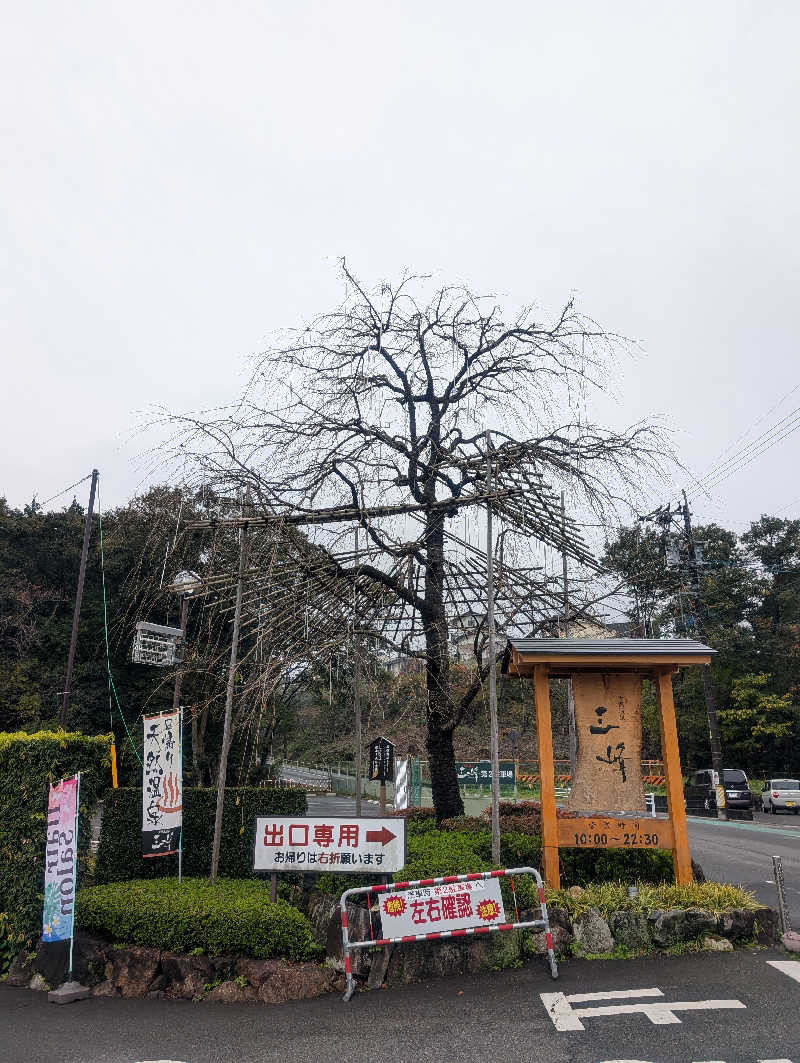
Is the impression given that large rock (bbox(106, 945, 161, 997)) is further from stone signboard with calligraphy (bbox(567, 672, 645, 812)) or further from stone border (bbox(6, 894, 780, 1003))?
stone signboard with calligraphy (bbox(567, 672, 645, 812))

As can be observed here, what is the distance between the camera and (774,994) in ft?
19.6

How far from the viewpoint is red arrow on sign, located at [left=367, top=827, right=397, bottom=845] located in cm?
756

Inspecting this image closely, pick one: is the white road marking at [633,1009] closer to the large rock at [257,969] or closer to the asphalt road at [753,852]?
the large rock at [257,969]

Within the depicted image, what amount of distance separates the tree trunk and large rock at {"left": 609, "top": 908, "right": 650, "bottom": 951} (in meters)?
3.57

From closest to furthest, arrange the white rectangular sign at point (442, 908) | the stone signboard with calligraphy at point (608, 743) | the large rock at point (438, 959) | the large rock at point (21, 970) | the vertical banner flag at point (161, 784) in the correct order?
the white rectangular sign at point (442, 908) < the large rock at point (438, 959) < the large rock at point (21, 970) < the stone signboard with calligraphy at point (608, 743) < the vertical banner flag at point (161, 784)

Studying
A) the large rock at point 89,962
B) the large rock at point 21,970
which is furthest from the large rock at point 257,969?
the large rock at point 21,970

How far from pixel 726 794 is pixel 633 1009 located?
83.0ft

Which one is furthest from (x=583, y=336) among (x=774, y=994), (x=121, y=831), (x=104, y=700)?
(x=104, y=700)

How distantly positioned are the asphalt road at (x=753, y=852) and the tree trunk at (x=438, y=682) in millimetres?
4933

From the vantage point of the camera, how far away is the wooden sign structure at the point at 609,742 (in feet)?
26.7

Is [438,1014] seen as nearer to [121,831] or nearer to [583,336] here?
[121,831]

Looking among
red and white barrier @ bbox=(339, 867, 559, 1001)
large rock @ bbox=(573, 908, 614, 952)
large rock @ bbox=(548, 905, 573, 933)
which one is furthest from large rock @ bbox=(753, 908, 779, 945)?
red and white barrier @ bbox=(339, 867, 559, 1001)

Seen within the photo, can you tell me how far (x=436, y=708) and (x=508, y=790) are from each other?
1813cm

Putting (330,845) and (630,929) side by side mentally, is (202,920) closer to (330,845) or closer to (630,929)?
(330,845)
